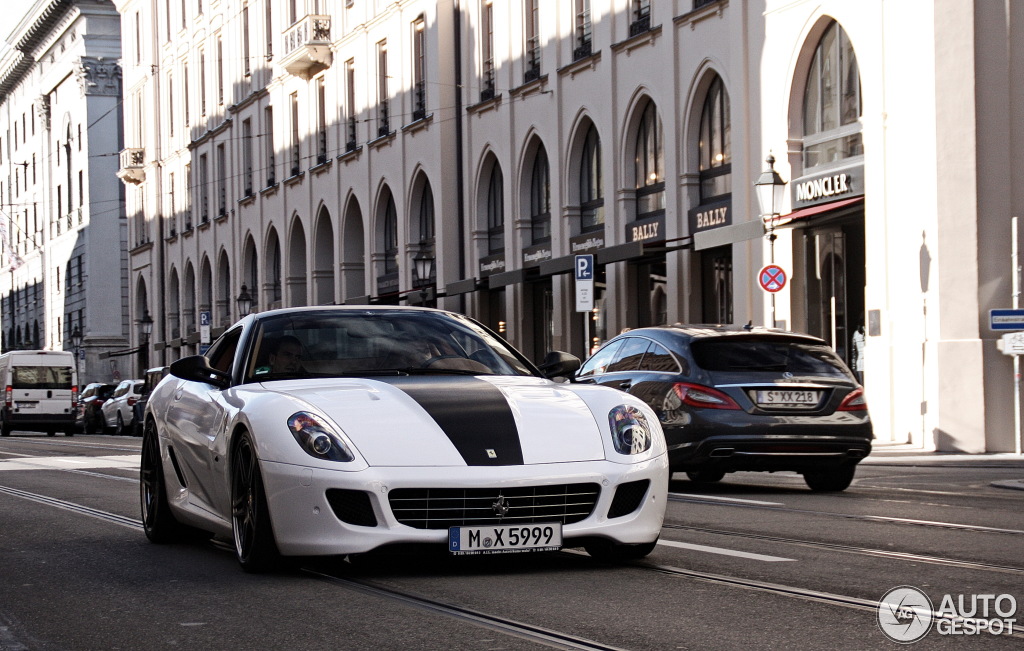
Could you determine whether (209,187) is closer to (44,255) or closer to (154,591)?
(44,255)

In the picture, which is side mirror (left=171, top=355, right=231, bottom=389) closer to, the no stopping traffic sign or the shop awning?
the no stopping traffic sign

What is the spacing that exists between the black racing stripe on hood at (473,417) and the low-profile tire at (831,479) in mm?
6999

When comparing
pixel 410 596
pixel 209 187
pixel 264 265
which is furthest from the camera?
pixel 209 187

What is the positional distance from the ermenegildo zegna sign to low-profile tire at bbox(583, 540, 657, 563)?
714 inches

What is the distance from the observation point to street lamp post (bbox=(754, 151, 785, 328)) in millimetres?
26016

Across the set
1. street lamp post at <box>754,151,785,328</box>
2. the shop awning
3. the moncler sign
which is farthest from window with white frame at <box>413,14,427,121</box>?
street lamp post at <box>754,151,785,328</box>

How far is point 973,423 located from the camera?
22.7 metres

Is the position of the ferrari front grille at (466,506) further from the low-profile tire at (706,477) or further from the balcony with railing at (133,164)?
the balcony with railing at (133,164)

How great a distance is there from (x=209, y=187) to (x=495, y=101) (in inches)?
1094

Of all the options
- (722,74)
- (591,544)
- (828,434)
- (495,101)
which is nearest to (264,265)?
(495,101)

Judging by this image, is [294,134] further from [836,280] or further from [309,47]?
[836,280]

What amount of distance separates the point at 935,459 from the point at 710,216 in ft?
34.4

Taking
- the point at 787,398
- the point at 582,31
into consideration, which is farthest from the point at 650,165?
the point at 787,398

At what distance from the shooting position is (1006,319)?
22.1m
